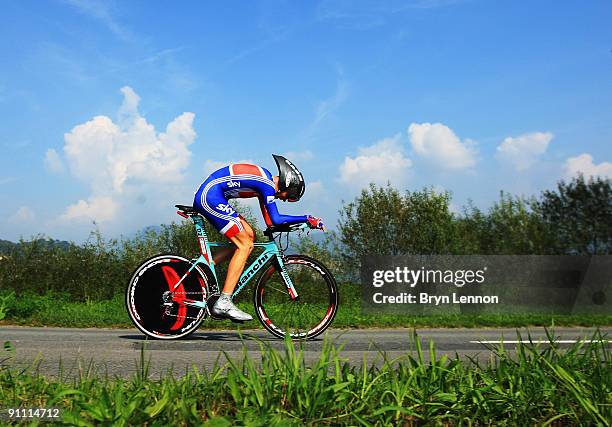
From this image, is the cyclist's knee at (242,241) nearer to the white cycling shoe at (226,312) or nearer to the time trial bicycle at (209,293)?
the time trial bicycle at (209,293)

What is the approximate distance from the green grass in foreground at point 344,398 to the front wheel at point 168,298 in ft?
11.7

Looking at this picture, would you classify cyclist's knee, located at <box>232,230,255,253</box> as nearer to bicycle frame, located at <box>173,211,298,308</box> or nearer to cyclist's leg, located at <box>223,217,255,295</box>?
cyclist's leg, located at <box>223,217,255,295</box>

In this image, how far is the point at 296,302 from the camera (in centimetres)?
753

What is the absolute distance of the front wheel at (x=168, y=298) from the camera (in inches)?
289

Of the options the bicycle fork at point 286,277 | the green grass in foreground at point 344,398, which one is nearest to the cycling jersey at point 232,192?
the bicycle fork at point 286,277

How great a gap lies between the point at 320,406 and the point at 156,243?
17362 millimetres

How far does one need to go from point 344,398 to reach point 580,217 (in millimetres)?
26280

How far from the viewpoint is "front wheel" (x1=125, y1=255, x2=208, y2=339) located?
7.33 metres

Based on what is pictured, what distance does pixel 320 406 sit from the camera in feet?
10.5

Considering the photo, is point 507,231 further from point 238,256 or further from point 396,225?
point 238,256

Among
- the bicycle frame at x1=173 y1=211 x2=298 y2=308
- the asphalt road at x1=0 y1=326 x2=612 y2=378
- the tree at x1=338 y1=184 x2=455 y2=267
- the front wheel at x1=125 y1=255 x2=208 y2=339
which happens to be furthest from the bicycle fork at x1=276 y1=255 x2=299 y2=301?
the tree at x1=338 y1=184 x2=455 y2=267

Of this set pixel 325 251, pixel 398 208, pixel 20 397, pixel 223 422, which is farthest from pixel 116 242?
pixel 223 422

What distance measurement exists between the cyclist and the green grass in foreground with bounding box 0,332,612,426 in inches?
142

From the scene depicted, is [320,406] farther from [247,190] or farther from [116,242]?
[116,242]
